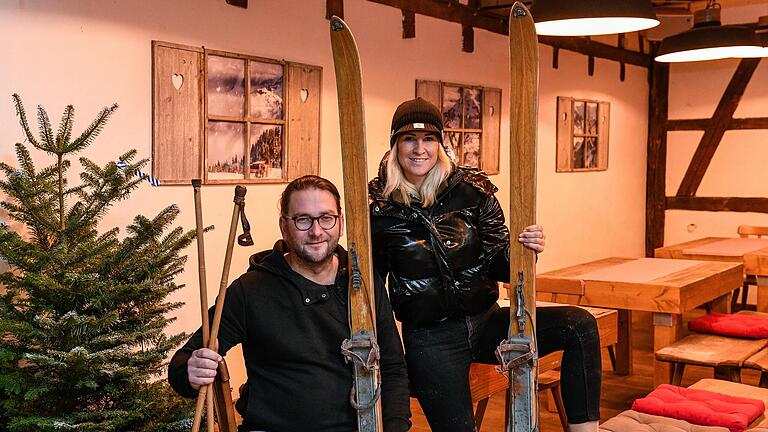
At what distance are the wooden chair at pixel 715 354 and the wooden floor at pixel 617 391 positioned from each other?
18.1 inches

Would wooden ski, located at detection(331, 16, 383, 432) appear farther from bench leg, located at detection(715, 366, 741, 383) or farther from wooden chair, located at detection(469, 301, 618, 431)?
bench leg, located at detection(715, 366, 741, 383)

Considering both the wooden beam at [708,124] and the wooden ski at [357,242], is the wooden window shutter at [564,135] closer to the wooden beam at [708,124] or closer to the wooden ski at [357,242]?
the wooden beam at [708,124]

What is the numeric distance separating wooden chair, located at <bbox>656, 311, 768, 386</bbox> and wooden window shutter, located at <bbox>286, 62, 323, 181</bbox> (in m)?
2.14

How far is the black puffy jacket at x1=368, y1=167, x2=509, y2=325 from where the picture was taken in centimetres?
277

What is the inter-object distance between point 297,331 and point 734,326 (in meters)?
3.04

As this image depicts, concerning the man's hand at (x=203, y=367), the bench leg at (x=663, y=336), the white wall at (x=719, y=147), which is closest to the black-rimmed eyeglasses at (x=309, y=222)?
the man's hand at (x=203, y=367)

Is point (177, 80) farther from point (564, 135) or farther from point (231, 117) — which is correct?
point (564, 135)

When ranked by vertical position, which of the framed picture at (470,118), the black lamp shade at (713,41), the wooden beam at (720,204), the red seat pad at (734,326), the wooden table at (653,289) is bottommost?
the red seat pad at (734,326)

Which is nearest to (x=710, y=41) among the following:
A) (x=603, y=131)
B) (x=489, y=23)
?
(x=489, y=23)

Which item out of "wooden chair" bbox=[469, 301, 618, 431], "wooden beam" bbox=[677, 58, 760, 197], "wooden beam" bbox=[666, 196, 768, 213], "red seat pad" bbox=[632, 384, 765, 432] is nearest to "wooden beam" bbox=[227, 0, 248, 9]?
"wooden chair" bbox=[469, 301, 618, 431]

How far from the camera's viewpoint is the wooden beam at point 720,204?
855 cm

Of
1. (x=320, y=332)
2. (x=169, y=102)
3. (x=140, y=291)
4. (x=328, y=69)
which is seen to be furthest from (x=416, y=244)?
(x=328, y=69)

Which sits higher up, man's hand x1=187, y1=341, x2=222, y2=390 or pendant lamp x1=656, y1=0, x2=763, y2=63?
pendant lamp x1=656, y1=0, x2=763, y2=63

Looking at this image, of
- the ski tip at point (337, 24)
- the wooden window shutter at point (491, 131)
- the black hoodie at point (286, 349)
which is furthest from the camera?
the wooden window shutter at point (491, 131)
